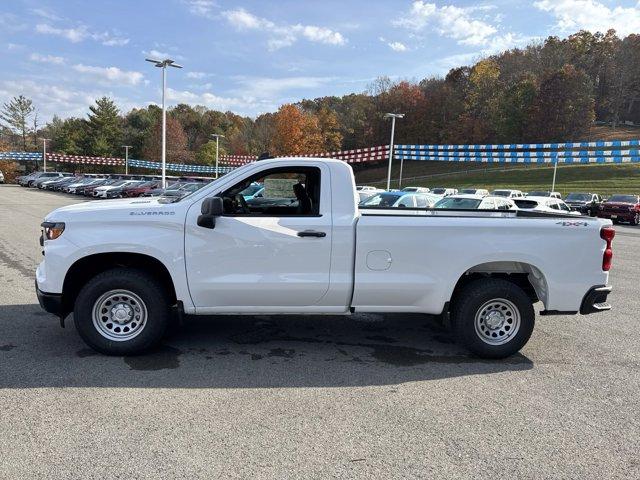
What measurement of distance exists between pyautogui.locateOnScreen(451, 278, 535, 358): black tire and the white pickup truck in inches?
0.5

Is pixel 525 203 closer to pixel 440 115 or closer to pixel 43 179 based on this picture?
pixel 43 179

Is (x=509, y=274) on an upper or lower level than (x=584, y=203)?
lower

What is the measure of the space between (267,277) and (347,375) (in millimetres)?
1187

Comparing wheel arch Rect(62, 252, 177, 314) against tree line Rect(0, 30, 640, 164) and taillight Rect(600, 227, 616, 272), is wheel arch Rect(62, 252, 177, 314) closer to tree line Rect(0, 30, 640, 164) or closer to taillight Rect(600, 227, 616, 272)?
taillight Rect(600, 227, 616, 272)

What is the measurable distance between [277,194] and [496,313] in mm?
2606

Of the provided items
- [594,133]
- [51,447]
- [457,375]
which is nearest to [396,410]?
[457,375]

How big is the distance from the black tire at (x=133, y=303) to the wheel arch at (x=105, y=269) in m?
0.10

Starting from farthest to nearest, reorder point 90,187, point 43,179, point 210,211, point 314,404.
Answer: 1. point 43,179
2. point 90,187
3. point 210,211
4. point 314,404

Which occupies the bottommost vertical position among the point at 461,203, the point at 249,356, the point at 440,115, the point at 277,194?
the point at 249,356

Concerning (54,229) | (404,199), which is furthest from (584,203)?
(54,229)

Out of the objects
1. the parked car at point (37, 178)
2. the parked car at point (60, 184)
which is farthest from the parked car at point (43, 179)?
the parked car at point (60, 184)

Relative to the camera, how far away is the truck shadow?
4359 mm

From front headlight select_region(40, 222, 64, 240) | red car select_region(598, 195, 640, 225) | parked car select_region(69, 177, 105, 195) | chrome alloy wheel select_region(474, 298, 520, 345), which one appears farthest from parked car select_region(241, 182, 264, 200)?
parked car select_region(69, 177, 105, 195)

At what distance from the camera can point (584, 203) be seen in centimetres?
2967
